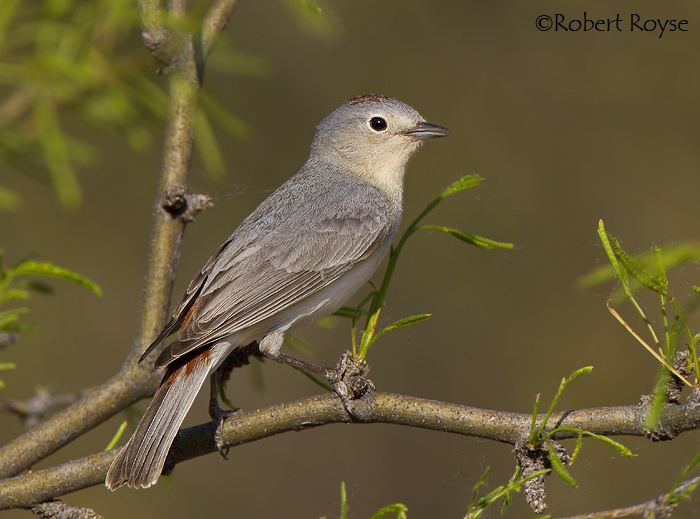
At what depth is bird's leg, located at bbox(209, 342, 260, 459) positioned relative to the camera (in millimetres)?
2740

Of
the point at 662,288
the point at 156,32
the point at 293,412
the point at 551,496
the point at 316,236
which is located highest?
the point at 156,32

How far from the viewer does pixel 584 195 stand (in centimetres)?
598

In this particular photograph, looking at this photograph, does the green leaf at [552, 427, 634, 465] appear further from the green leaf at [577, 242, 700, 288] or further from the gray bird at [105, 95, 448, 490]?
the gray bird at [105, 95, 448, 490]

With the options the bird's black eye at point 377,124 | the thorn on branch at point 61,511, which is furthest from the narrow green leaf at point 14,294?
the bird's black eye at point 377,124

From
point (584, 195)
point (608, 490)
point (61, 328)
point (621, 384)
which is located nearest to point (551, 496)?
point (608, 490)

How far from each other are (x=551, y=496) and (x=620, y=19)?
3.08 meters

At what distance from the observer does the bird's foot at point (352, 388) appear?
2.52 meters

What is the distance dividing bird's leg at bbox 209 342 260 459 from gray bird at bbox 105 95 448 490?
37mm

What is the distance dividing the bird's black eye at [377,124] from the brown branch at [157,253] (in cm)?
138

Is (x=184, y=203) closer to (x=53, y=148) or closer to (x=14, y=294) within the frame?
(x=53, y=148)

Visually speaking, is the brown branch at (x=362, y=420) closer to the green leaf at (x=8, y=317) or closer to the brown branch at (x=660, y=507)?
the brown branch at (x=660, y=507)

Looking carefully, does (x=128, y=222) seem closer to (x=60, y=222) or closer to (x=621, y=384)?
(x=60, y=222)

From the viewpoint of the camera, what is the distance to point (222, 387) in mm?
3221

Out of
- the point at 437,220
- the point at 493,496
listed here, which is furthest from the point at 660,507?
the point at 437,220
